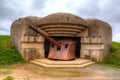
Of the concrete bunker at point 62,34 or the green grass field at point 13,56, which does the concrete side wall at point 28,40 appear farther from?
the green grass field at point 13,56

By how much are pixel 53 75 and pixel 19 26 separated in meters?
5.25

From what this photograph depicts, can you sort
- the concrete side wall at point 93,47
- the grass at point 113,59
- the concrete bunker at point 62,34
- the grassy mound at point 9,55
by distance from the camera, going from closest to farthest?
the grassy mound at point 9,55
the concrete bunker at point 62,34
the grass at point 113,59
the concrete side wall at point 93,47

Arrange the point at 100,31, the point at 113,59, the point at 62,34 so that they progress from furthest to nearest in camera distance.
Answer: the point at 113,59, the point at 100,31, the point at 62,34

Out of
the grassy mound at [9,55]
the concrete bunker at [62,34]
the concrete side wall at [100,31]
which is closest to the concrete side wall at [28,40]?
the concrete bunker at [62,34]

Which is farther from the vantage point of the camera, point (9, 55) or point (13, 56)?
point (9, 55)

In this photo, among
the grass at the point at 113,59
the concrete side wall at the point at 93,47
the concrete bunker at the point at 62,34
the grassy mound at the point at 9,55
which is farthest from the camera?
the concrete side wall at the point at 93,47

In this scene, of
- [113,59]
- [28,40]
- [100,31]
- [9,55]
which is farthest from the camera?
[113,59]

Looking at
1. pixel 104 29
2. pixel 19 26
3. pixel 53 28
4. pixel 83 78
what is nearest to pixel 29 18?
pixel 19 26

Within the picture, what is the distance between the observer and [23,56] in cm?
1138

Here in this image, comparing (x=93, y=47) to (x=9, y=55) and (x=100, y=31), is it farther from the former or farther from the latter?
(x=9, y=55)

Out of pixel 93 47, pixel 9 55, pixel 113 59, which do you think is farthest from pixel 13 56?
pixel 113 59

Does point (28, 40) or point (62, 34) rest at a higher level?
point (62, 34)

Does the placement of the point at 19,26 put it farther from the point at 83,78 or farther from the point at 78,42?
the point at 83,78

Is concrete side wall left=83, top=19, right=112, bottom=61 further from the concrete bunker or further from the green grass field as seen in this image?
the green grass field
